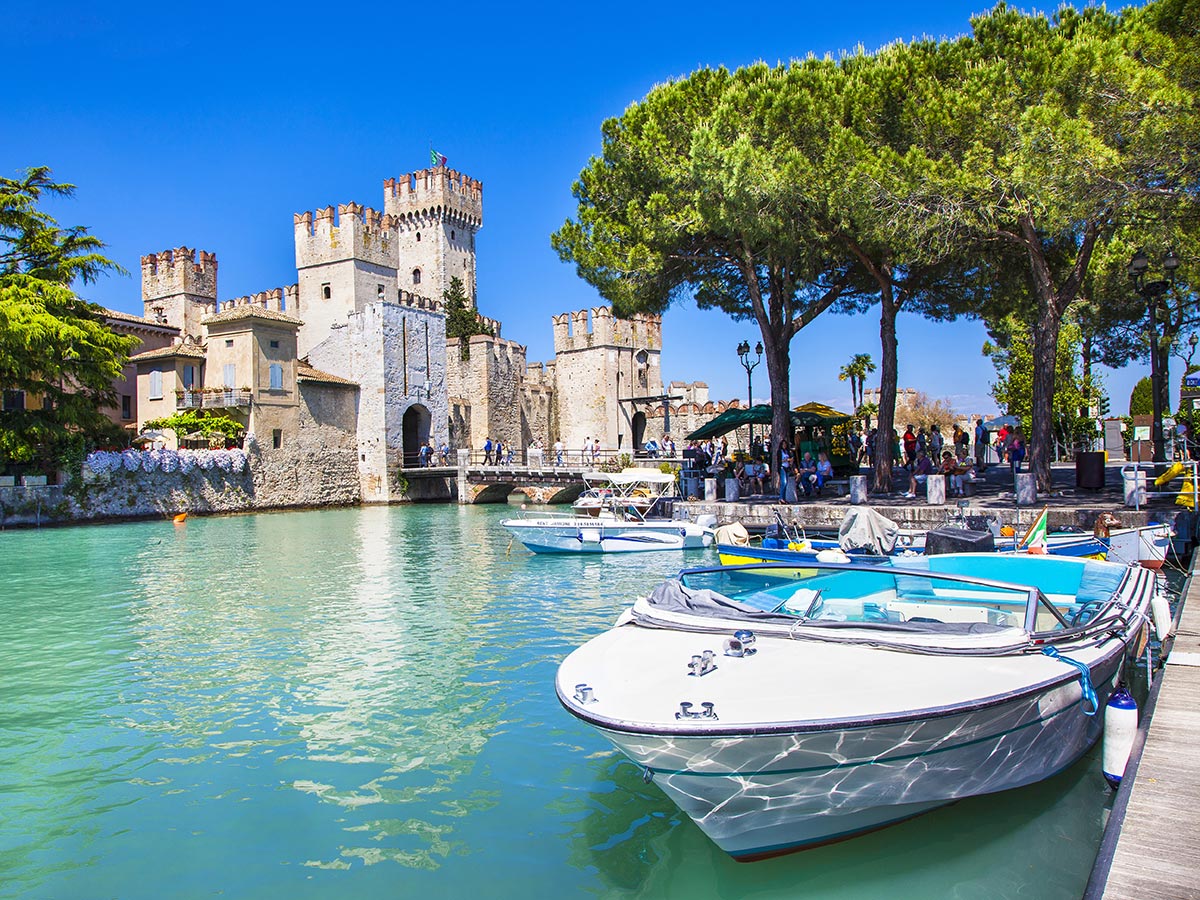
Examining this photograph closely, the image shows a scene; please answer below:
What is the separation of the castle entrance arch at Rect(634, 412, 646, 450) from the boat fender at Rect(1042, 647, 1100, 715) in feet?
148

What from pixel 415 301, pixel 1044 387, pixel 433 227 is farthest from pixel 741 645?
pixel 433 227

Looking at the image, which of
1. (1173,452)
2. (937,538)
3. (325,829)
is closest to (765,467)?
(1173,452)

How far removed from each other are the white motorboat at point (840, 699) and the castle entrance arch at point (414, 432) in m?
39.4

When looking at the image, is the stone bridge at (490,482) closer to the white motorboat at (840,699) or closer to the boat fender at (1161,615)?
the boat fender at (1161,615)

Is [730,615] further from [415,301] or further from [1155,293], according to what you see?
[415,301]

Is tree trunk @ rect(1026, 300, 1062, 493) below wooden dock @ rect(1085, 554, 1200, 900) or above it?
above

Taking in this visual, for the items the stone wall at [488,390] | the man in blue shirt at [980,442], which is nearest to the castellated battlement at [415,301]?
the stone wall at [488,390]

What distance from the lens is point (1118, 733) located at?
543 centimetres

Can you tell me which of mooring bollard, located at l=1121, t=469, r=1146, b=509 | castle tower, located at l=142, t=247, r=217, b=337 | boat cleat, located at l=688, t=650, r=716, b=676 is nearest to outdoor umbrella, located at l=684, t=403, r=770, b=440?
mooring bollard, located at l=1121, t=469, r=1146, b=509

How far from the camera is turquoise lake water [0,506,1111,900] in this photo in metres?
4.74

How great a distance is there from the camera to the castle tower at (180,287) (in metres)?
46.8

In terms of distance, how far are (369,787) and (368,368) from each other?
3825 centimetres

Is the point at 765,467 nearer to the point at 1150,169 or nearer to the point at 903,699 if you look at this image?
the point at 1150,169

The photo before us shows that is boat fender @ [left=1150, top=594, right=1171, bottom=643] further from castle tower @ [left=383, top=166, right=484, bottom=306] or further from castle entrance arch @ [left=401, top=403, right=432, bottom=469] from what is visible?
castle tower @ [left=383, top=166, right=484, bottom=306]
